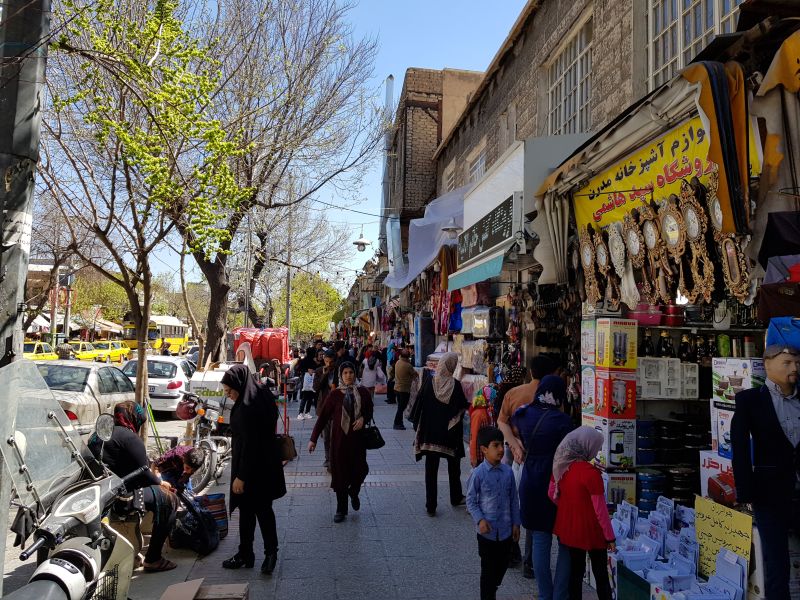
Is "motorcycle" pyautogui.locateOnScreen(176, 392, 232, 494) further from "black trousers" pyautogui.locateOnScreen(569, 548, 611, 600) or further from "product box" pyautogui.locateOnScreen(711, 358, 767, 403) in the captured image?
"product box" pyautogui.locateOnScreen(711, 358, 767, 403)

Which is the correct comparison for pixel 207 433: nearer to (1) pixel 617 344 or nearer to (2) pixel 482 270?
(2) pixel 482 270

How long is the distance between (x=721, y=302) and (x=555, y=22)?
25.0 feet

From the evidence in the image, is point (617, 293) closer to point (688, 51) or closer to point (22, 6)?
point (688, 51)

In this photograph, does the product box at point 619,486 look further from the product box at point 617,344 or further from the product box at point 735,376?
the product box at point 735,376

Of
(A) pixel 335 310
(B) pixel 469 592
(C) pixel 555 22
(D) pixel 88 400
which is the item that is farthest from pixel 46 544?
(A) pixel 335 310

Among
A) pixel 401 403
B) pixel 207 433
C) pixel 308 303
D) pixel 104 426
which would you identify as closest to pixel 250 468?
pixel 104 426

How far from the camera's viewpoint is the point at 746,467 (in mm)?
3617

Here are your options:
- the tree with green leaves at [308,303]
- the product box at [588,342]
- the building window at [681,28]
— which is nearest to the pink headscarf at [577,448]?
the product box at [588,342]

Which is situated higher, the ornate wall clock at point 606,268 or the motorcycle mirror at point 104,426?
the ornate wall clock at point 606,268

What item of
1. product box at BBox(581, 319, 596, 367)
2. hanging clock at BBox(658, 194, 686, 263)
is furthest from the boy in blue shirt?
hanging clock at BBox(658, 194, 686, 263)

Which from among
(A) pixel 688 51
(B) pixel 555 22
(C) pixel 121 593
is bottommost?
(C) pixel 121 593

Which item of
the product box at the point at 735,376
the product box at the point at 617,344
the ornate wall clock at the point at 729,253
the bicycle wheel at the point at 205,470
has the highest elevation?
the ornate wall clock at the point at 729,253

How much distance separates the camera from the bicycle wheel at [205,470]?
795cm

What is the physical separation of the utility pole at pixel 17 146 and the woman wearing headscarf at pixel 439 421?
14.0 feet
